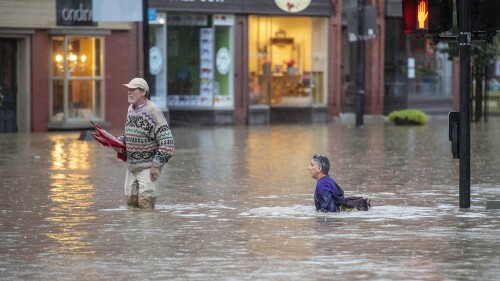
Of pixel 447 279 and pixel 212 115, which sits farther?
pixel 212 115

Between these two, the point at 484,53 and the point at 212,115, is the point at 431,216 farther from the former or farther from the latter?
the point at 484,53

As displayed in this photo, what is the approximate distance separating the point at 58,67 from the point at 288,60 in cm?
845

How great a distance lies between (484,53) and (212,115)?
8551 mm

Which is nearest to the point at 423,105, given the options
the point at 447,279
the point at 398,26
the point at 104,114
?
the point at 398,26

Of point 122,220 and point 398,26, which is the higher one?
point 398,26

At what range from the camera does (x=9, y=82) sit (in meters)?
35.4

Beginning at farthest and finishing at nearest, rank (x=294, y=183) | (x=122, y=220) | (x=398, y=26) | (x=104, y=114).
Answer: (x=398, y=26) < (x=104, y=114) < (x=294, y=183) < (x=122, y=220)

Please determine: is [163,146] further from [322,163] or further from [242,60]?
[242,60]

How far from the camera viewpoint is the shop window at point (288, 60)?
41250 millimetres

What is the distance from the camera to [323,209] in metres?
15.4

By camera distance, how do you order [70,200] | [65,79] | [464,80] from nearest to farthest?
[464,80], [70,200], [65,79]

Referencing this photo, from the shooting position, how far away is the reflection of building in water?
1298cm

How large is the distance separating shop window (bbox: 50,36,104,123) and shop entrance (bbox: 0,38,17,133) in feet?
3.12

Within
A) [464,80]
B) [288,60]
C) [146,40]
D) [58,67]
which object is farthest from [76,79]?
[464,80]
